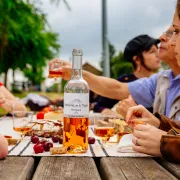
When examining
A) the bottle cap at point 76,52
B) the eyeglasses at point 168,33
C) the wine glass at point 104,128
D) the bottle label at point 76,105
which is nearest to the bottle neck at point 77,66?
the bottle cap at point 76,52

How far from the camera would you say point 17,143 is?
2.36m

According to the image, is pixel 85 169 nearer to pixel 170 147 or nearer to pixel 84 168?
A: pixel 84 168

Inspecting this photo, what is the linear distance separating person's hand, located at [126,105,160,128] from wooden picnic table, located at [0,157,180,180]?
50 cm

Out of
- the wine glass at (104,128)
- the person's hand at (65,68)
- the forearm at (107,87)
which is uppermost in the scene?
the person's hand at (65,68)

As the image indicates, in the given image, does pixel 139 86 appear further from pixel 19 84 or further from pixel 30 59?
pixel 19 84

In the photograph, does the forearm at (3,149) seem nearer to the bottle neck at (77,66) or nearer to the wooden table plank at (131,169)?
the wooden table plank at (131,169)

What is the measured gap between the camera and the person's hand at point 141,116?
2.46m

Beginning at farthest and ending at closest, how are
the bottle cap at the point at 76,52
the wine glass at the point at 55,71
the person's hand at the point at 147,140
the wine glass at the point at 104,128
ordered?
the wine glass at the point at 55,71 < the wine glass at the point at 104,128 < the bottle cap at the point at 76,52 < the person's hand at the point at 147,140

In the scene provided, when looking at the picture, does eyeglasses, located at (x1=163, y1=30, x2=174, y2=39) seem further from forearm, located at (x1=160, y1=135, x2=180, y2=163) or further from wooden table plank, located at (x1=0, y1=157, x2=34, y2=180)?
wooden table plank, located at (x1=0, y1=157, x2=34, y2=180)

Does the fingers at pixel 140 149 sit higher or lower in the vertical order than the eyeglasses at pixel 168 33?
lower

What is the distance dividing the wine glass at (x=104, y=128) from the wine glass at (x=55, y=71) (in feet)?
3.70

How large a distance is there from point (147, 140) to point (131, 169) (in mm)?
380

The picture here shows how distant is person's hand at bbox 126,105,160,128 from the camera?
8.05 ft

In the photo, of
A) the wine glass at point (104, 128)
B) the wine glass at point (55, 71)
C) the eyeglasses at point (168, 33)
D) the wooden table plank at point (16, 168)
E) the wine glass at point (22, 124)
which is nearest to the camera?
the wooden table plank at point (16, 168)
